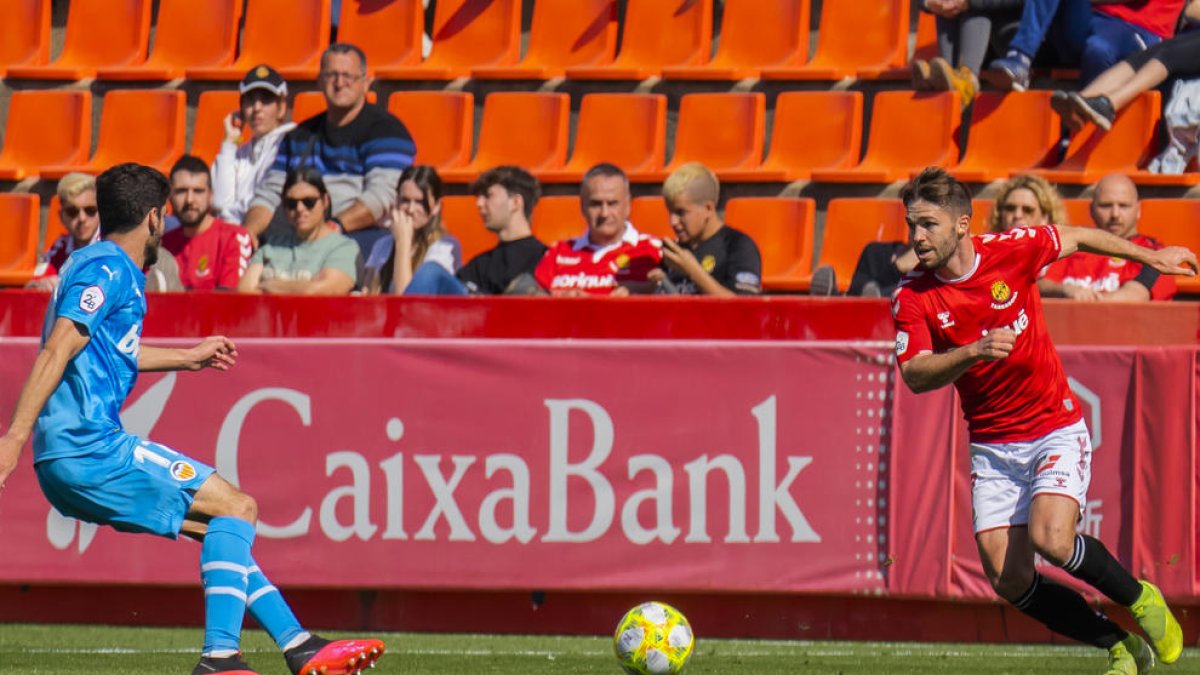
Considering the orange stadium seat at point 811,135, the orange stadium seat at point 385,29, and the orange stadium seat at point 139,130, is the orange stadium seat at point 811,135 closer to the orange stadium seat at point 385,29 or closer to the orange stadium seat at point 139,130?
the orange stadium seat at point 385,29

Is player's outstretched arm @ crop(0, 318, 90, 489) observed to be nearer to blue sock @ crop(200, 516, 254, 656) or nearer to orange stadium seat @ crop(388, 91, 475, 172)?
blue sock @ crop(200, 516, 254, 656)

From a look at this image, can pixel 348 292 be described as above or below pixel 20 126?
below

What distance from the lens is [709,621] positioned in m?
9.09

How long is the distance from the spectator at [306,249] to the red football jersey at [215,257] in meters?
0.24

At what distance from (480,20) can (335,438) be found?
16.0 feet

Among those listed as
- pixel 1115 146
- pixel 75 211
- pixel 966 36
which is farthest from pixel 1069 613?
pixel 75 211

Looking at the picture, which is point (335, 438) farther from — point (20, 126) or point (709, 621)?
point (20, 126)

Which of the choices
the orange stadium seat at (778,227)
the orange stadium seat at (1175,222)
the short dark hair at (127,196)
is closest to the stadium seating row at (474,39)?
the orange stadium seat at (778,227)

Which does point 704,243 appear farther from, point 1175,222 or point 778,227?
point 1175,222

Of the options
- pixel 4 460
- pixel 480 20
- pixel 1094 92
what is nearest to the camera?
pixel 4 460

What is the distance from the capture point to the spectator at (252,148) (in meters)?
11.5

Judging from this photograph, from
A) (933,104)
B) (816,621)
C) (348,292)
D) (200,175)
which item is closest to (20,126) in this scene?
(200,175)

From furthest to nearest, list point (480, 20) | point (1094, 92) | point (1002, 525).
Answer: point (480, 20) → point (1094, 92) → point (1002, 525)

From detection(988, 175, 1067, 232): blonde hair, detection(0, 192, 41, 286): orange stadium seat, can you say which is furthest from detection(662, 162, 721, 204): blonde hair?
detection(0, 192, 41, 286): orange stadium seat
